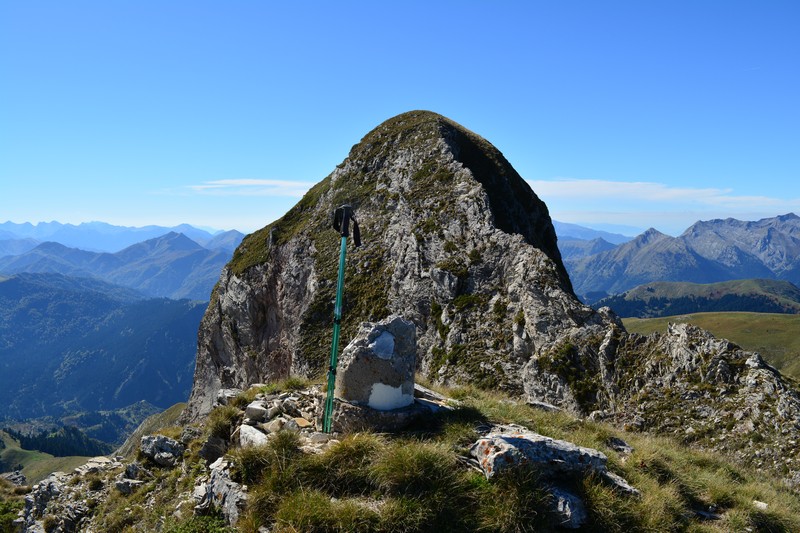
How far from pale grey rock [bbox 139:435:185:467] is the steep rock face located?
1600cm

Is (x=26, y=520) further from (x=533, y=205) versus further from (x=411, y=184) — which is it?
(x=533, y=205)

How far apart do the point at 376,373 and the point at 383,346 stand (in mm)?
685

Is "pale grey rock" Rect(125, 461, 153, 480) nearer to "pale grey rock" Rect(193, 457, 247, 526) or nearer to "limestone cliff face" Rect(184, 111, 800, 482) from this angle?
"pale grey rock" Rect(193, 457, 247, 526)

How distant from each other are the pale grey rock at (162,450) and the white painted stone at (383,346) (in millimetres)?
8943

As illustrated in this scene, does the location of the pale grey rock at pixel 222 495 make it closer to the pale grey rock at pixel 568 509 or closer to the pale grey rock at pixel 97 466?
the pale grey rock at pixel 568 509

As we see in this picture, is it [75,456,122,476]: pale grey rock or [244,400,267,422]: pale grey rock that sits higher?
[244,400,267,422]: pale grey rock

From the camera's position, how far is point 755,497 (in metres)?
12.1

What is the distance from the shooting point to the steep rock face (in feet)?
98.4

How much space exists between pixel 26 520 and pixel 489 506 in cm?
1862

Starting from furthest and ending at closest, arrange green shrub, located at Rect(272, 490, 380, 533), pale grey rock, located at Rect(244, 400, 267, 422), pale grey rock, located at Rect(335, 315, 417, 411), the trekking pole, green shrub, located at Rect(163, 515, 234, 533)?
pale grey rock, located at Rect(244, 400, 267, 422), pale grey rock, located at Rect(335, 315, 417, 411), the trekking pole, green shrub, located at Rect(163, 515, 234, 533), green shrub, located at Rect(272, 490, 380, 533)

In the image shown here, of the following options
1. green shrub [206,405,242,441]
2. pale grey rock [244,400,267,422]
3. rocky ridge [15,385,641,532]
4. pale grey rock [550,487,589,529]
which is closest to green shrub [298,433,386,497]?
rocky ridge [15,385,641,532]

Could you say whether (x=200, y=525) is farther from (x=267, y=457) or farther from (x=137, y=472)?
(x=137, y=472)

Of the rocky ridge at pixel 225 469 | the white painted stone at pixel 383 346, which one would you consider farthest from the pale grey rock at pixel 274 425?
the white painted stone at pixel 383 346

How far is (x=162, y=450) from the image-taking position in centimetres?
1728
